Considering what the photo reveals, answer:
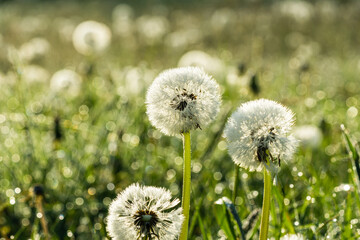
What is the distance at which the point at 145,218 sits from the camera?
1.09 metres

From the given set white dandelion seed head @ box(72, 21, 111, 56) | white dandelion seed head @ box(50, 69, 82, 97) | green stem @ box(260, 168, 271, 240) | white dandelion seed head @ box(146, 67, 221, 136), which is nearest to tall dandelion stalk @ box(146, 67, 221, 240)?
white dandelion seed head @ box(146, 67, 221, 136)

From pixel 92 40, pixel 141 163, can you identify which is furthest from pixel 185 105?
pixel 92 40

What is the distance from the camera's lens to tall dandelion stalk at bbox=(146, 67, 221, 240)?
1.16 m

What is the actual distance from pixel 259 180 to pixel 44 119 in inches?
53.0

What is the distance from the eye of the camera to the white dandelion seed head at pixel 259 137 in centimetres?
114

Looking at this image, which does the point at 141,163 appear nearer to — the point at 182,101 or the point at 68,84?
the point at 182,101

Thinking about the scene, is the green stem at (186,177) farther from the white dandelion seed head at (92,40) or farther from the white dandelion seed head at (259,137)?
the white dandelion seed head at (92,40)

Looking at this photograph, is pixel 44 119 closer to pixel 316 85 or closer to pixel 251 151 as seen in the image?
pixel 251 151

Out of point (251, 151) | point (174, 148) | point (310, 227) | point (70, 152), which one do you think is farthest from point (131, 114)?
point (251, 151)

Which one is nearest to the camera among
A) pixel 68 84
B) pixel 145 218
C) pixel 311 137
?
pixel 145 218

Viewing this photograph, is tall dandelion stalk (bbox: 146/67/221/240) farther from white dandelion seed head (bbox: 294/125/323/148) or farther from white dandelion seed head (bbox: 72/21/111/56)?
white dandelion seed head (bbox: 72/21/111/56)

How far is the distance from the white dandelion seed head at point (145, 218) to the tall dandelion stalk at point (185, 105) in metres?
0.06

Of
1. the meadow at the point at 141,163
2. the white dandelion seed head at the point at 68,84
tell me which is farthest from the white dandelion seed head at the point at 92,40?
the white dandelion seed head at the point at 68,84

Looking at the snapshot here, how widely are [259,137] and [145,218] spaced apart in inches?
12.7
